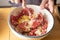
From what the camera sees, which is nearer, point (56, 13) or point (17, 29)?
point (17, 29)

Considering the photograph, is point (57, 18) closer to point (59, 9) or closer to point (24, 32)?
point (59, 9)

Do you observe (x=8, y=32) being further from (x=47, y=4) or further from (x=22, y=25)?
(x=47, y=4)

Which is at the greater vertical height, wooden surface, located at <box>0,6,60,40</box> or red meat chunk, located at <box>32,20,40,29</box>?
red meat chunk, located at <box>32,20,40,29</box>

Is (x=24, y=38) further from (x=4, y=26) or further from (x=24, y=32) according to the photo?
(x=4, y=26)

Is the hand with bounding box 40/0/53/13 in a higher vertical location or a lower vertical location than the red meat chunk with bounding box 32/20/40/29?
higher

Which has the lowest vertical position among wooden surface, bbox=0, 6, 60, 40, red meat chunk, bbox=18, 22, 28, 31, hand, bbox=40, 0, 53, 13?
wooden surface, bbox=0, 6, 60, 40

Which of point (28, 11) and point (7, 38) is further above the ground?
point (28, 11)

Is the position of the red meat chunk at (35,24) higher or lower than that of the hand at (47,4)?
lower

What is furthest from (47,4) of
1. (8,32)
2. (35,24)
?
(8,32)

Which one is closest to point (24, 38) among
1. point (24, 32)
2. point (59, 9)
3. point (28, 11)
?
point (24, 32)

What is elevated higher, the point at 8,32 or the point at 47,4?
the point at 47,4

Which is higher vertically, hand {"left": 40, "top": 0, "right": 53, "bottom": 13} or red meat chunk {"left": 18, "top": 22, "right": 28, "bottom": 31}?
hand {"left": 40, "top": 0, "right": 53, "bottom": 13}
